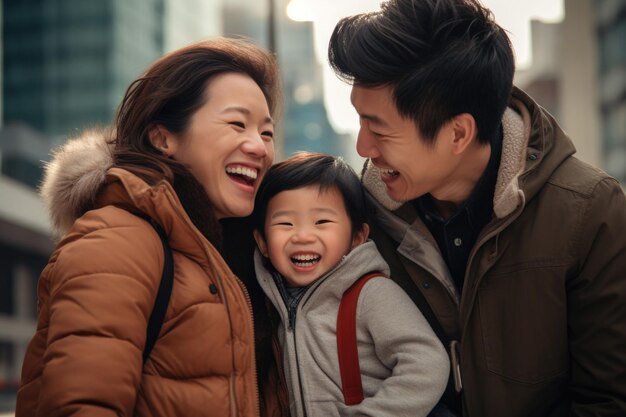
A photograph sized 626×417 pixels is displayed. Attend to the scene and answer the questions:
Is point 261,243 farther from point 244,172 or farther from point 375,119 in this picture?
point 375,119

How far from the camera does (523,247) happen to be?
2.96 meters

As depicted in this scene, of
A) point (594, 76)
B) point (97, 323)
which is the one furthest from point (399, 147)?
point (594, 76)

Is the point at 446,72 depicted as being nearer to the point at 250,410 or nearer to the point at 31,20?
the point at 250,410

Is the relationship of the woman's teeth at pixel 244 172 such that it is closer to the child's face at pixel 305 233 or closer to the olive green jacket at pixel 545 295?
the child's face at pixel 305 233

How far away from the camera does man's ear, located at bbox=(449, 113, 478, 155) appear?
3168mm

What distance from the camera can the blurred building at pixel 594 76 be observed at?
1972 cm

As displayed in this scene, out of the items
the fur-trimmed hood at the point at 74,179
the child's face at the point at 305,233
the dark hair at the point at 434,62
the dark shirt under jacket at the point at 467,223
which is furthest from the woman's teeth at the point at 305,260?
the fur-trimmed hood at the point at 74,179

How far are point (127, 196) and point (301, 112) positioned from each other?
10222 centimetres

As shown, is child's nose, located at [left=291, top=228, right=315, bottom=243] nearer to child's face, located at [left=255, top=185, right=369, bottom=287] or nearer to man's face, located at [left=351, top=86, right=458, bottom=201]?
child's face, located at [left=255, top=185, right=369, bottom=287]

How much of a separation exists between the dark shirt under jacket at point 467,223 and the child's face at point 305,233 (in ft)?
1.39

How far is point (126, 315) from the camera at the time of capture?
2330 millimetres

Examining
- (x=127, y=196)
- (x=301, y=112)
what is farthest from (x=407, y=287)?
(x=301, y=112)

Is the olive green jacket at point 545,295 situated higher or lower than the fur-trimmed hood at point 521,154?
lower

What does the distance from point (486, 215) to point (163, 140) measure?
135cm
